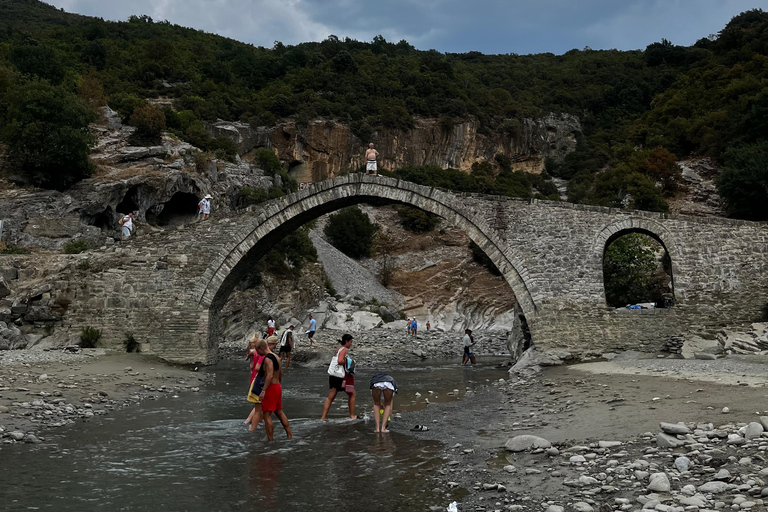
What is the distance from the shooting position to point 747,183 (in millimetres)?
23188

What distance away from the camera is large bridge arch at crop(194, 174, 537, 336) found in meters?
15.7

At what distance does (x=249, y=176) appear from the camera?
36.4 metres

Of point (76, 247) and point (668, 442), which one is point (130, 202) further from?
point (668, 442)

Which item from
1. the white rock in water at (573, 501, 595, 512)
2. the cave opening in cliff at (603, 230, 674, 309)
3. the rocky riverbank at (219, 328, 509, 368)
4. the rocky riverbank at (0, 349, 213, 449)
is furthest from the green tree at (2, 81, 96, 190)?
the white rock in water at (573, 501, 595, 512)

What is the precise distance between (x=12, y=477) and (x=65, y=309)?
1141 cm

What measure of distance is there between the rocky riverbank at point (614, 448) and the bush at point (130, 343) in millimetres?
9192

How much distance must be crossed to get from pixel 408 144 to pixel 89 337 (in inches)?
1685

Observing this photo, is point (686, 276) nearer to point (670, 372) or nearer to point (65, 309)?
point (670, 372)

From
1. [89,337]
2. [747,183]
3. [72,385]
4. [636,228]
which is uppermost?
[747,183]

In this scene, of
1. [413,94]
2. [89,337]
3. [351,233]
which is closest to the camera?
[89,337]

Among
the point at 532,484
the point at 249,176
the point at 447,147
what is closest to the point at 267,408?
the point at 532,484

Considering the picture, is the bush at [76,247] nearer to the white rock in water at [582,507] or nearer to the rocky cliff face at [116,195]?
the rocky cliff face at [116,195]

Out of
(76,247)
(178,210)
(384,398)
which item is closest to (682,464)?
(384,398)

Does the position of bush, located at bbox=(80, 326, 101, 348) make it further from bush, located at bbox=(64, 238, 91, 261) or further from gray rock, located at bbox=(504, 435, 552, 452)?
gray rock, located at bbox=(504, 435, 552, 452)
